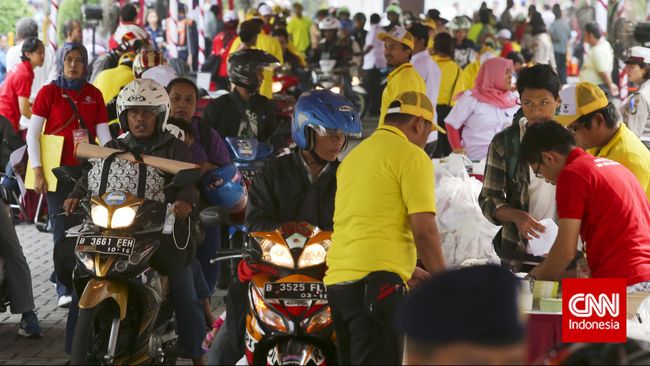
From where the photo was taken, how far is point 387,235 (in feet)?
19.0

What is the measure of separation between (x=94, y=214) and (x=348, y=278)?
2.15 m

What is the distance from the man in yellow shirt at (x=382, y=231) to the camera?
5.70 meters

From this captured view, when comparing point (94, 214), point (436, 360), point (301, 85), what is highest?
point (436, 360)

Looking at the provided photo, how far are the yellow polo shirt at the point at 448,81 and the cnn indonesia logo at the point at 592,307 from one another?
10.1 meters

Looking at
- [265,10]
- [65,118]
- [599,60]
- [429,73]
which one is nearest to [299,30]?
[265,10]

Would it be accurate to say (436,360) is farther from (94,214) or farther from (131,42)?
(131,42)

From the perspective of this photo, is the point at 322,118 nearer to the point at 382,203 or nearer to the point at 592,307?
the point at 382,203

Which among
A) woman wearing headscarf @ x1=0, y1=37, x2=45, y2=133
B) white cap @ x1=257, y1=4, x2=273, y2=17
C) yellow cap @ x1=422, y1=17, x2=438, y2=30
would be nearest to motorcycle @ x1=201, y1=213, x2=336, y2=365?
woman wearing headscarf @ x1=0, y1=37, x2=45, y2=133

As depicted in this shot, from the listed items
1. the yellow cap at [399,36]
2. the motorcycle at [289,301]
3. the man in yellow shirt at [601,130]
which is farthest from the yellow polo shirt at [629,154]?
the yellow cap at [399,36]

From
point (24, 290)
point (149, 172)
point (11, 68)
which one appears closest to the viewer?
point (149, 172)

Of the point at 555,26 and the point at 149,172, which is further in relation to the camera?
the point at 555,26

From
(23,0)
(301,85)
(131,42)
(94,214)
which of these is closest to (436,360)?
(94,214)

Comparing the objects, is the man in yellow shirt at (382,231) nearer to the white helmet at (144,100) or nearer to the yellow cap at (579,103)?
the yellow cap at (579,103)

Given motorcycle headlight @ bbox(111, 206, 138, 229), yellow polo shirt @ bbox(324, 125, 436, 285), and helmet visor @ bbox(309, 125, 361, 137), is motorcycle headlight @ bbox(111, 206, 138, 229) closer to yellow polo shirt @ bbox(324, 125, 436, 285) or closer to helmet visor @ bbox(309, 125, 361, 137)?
helmet visor @ bbox(309, 125, 361, 137)
